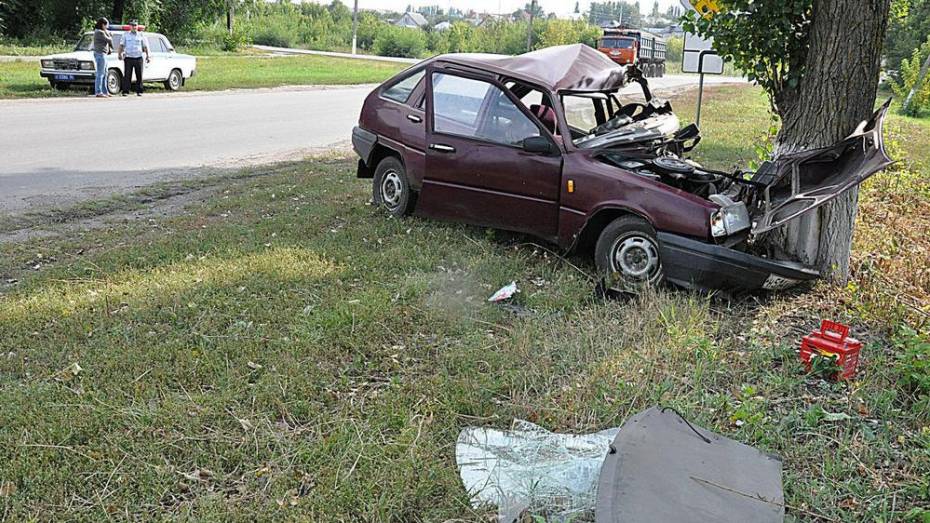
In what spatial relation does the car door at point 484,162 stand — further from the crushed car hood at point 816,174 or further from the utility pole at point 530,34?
the utility pole at point 530,34

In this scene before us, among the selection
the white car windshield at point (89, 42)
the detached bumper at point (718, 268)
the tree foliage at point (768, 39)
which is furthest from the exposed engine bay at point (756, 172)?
the white car windshield at point (89, 42)

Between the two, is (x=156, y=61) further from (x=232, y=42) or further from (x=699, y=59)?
(x=232, y=42)

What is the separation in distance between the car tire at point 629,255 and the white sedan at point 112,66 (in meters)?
17.3

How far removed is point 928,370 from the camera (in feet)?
15.8

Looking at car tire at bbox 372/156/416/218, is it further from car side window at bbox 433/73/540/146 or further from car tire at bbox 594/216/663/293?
car tire at bbox 594/216/663/293

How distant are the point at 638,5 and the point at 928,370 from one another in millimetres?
189557

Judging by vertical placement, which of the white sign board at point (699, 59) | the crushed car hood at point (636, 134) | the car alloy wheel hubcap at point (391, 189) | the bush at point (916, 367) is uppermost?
the white sign board at point (699, 59)

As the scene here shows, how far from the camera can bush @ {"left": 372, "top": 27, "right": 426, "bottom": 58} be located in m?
63.5

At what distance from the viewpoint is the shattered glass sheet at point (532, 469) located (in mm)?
3637

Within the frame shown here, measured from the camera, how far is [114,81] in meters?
20.8

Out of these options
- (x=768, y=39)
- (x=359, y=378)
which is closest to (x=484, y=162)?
(x=768, y=39)

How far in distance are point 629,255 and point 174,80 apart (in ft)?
65.4

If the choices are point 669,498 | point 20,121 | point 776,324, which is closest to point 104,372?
point 669,498

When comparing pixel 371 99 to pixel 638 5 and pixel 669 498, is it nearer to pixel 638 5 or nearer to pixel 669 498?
pixel 669 498
